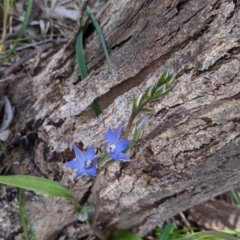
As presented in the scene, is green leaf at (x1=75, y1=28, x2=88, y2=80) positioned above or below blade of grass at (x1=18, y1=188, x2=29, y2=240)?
above

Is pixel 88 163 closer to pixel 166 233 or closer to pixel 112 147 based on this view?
pixel 112 147

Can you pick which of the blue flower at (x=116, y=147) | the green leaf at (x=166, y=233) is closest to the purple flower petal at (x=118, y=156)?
the blue flower at (x=116, y=147)

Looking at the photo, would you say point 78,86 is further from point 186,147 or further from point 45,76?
point 186,147

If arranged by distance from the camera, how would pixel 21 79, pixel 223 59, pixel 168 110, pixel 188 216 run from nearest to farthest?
1. pixel 223 59
2. pixel 168 110
3. pixel 21 79
4. pixel 188 216

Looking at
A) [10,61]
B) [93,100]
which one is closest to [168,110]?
[93,100]

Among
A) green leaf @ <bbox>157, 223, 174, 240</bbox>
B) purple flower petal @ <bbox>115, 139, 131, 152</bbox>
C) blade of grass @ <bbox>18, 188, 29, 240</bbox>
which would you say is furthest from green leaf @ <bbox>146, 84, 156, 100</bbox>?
green leaf @ <bbox>157, 223, 174, 240</bbox>

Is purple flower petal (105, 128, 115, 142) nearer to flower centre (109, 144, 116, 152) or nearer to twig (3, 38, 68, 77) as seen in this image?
flower centre (109, 144, 116, 152)
